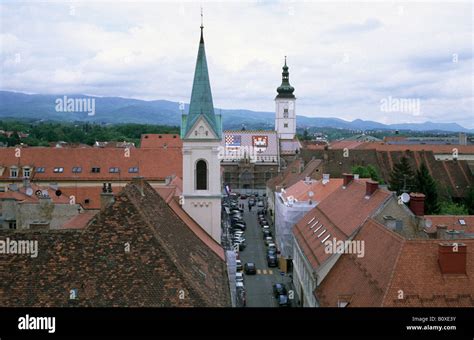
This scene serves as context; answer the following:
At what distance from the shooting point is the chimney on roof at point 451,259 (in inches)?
558

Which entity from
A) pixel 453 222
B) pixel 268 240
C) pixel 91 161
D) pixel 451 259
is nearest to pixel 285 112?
pixel 268 240

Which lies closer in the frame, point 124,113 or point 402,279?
point 402,279

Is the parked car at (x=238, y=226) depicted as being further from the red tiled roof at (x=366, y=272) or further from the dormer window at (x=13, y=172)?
the red tiled roof at (x=366, y=272)

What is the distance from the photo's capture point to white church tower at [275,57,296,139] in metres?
106

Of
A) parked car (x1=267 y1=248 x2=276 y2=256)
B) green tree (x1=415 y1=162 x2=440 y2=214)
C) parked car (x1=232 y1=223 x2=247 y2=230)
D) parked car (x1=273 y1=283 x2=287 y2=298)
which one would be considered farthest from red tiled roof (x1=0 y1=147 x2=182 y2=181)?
green tree (x1=415 y1=162 x2=440 y2=214)

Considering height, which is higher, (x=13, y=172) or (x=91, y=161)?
(x=91, y=161)

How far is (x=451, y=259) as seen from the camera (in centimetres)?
1445

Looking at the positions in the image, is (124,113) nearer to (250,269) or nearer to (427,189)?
(250,269)

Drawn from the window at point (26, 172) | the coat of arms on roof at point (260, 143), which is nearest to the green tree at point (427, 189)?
the window at point (26, 172)

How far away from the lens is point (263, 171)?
89.2 meters

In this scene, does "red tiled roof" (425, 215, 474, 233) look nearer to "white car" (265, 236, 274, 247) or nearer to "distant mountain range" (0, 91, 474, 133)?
"distant mountain range" (0, 91, 474, 133)

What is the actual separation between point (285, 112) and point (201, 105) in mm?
82611

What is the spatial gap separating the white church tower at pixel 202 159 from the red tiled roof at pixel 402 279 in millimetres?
8382

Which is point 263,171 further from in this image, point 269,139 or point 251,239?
point 251,239
